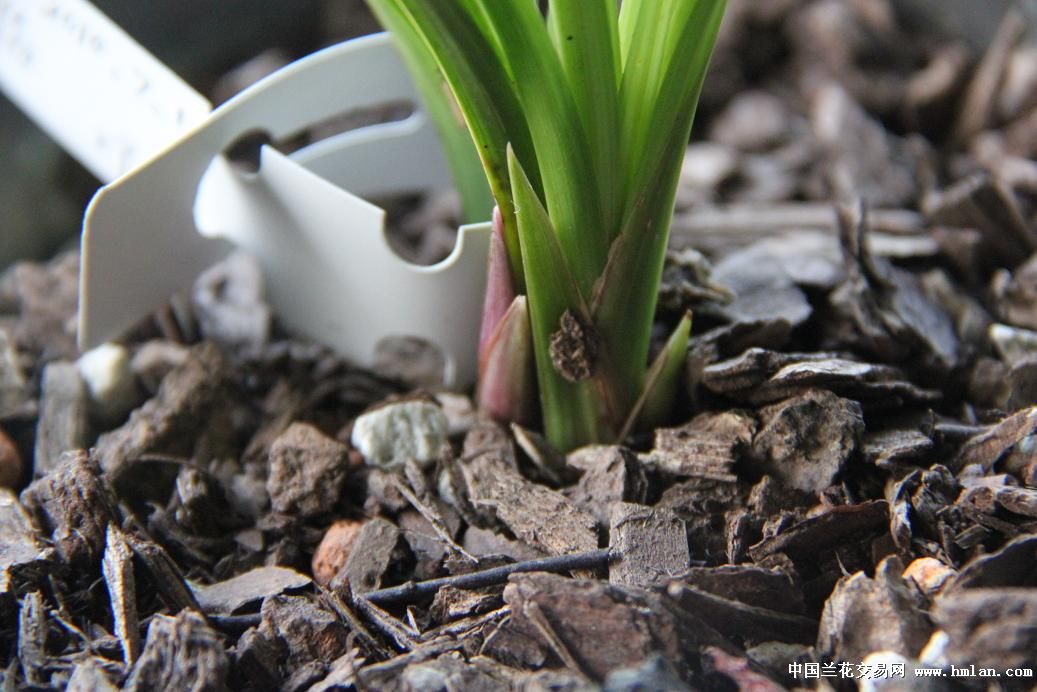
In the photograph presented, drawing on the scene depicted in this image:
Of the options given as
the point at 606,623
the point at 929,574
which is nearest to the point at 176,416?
the point at 606,623

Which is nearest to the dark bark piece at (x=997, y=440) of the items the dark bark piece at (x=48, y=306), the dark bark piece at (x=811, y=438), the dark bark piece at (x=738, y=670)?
the dark bark piece at (x=811, y=438)

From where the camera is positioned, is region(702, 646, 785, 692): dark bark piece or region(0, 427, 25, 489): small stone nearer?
region(702, 646, 785, 692): dark bark piece

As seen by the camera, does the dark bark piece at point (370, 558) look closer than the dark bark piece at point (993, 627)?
No

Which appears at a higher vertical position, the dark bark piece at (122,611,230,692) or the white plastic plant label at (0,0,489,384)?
the white plastic plant label at (0,0,489,384)

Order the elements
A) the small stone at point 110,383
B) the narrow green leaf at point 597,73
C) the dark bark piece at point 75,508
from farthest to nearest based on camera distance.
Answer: the small stone at point 110,383 → the dark bark piece at point 75,508 → the narrow green leaf at point 597,73

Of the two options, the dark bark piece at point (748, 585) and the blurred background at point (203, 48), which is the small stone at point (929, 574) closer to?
the dark bark piece at point (748, 585)

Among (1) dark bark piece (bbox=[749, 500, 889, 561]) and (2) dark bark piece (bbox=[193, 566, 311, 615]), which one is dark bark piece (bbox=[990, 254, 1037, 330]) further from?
(2) dark bark piece (bbox=[193, 566, 311, 615])

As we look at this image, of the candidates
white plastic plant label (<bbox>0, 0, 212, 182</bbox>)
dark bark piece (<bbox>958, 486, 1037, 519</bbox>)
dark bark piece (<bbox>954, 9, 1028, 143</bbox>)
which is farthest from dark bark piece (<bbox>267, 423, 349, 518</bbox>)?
dark bark piece (<bbox>954, 9, 1028, 143</bbox>)
